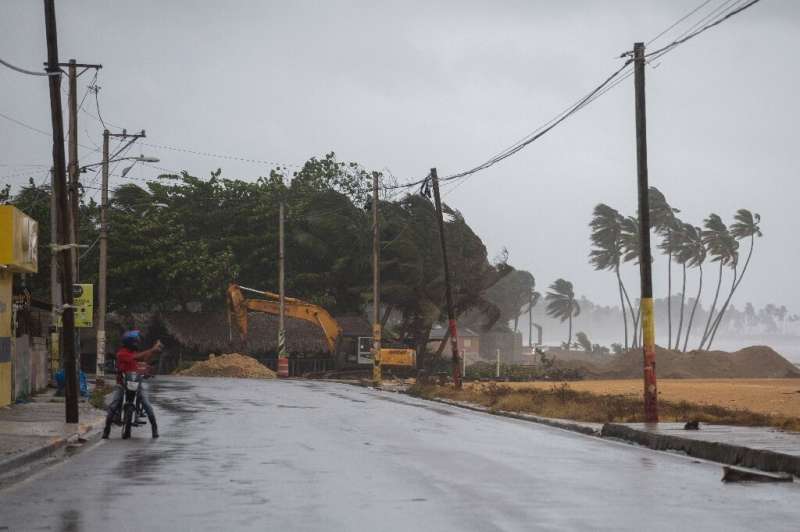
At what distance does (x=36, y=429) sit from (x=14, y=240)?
938 centimetres

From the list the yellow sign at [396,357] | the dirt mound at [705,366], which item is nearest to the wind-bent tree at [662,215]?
the dirt mound at [705,366]

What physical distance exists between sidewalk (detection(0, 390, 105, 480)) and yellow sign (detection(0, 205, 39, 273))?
356cm

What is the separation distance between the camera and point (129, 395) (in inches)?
812

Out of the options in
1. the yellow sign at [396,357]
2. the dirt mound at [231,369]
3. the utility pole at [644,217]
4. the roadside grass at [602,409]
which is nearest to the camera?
the roadside grass at [602,409]

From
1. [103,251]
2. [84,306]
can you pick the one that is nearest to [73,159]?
[84,306]

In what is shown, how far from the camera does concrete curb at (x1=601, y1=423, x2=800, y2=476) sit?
16.4m

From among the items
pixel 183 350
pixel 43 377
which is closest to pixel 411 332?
pixel 183 350

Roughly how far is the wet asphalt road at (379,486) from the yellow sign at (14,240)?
880 cm

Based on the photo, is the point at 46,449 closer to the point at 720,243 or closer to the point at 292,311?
the point at 292,311

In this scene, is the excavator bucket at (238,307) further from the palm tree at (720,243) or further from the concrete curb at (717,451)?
the palm tree at (720,243)

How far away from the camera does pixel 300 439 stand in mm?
20312

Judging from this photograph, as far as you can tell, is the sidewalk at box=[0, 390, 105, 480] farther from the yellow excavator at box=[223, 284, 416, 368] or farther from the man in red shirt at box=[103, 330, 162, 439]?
the yellow excavator at box=[223, 284, 416, 368]

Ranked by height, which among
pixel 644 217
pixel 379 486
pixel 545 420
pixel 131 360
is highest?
pixel 644 217

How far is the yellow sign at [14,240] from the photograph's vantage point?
29.4 metres
